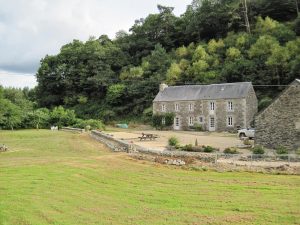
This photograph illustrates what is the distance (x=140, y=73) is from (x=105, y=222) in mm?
60271

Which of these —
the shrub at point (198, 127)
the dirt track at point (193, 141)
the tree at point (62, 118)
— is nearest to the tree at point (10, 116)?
the tree at point (62, 118)

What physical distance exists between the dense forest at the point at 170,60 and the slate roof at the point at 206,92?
3.89 m

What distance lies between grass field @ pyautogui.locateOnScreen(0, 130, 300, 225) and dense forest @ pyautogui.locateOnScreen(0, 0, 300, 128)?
35.3 m

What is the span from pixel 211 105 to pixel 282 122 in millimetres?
23838

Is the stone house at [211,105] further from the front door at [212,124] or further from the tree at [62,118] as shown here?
the tree at [62,118]

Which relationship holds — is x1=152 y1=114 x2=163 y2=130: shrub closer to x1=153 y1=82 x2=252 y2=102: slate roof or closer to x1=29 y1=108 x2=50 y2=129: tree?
x1=153 y1=82 x2=252 y2=102: slate roof

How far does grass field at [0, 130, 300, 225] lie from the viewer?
37.3 ft

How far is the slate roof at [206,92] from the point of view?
48.9 m

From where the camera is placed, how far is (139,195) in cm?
1427

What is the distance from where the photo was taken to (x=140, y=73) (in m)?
70.4

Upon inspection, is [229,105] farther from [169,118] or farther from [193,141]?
[193,141]

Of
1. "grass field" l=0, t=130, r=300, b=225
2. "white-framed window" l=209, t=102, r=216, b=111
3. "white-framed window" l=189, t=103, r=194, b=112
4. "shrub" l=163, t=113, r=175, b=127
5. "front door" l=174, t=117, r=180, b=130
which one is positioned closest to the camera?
"grass field" l=0, t=130, r=300, b=225

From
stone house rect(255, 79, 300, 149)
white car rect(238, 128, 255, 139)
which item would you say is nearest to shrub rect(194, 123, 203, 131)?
white car rect(238, 128, 255, 139)

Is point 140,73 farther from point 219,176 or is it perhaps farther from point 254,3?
point 219,176
